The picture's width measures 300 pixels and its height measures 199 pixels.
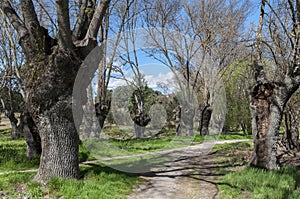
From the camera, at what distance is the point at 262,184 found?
15.6 feet

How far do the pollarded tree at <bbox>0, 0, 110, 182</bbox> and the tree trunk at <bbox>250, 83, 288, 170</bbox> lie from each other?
14.1ft

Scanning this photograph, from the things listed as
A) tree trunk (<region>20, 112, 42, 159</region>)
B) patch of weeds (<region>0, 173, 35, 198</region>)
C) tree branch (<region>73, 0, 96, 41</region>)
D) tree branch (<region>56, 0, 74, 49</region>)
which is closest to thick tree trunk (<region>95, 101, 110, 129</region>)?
tree trunk (<region>20, 112, 42, 159</region>)

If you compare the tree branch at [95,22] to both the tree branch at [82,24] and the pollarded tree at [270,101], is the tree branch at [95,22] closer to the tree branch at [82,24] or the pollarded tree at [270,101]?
the tree branch at [82,24]

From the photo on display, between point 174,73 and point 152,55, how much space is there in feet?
6.12

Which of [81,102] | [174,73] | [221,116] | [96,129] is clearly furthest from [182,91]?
[81,102]

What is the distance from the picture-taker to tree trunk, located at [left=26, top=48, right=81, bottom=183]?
4844 millimetres

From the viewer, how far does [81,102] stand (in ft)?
17.7

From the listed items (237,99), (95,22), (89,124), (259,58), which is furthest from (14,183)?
(237,99)

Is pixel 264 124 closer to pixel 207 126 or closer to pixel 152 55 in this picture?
pixel 207 126

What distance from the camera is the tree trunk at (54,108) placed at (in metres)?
4.84

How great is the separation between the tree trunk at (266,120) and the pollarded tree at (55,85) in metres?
4.29

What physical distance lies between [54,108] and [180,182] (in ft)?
10.4

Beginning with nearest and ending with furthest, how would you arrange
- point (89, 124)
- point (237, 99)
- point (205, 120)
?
point (89, 124), point (205, 120), point (237, 99)

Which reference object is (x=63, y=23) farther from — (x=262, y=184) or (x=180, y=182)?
(x=262, y=184)
